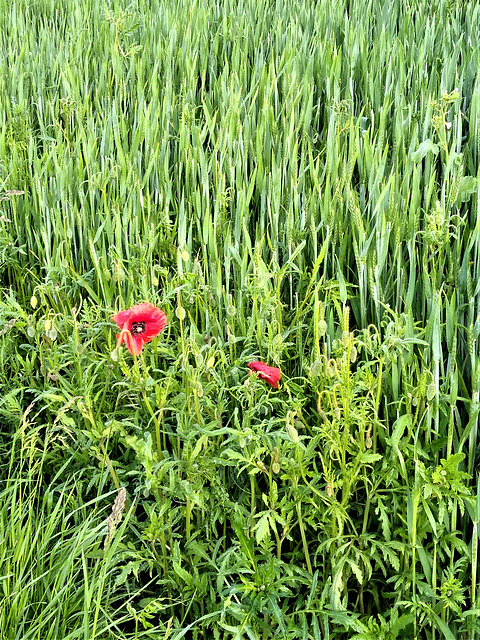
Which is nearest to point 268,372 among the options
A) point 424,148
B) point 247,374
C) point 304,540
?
point 247,374

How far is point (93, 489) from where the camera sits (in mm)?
1363

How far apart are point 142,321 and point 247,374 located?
267 mm

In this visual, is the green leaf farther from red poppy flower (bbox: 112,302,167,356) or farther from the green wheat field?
red poppy flower (bbox: 112,302,167,356)

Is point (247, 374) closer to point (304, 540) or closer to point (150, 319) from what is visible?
point (150, 319)

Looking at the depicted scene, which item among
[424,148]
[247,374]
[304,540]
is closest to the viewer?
[304,540]

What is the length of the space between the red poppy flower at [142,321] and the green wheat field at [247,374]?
5cm

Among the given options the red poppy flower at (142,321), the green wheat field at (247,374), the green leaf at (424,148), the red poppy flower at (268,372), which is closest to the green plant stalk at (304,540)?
the green wheat field at (247,374)

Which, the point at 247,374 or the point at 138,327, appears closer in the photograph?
the point at 138,327

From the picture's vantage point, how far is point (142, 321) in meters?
1.22

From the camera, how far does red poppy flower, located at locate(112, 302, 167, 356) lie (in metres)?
1.18

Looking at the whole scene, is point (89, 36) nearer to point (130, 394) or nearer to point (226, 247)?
point (226, 247)

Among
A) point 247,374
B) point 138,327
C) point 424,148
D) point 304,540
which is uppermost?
point 424,148

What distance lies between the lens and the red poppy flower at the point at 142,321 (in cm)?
118

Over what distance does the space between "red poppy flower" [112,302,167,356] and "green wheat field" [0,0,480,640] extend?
45mm
